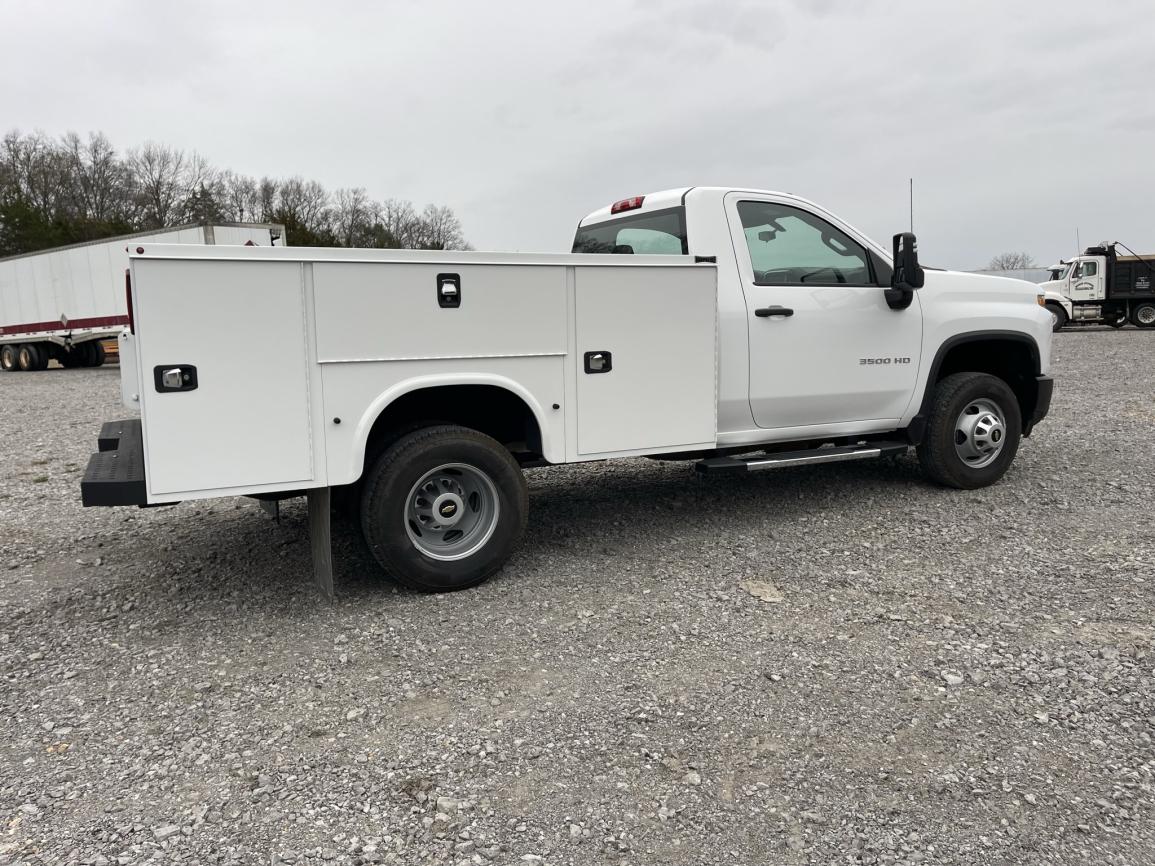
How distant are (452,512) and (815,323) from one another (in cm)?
263

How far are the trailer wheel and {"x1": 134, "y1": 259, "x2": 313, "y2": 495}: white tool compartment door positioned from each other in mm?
33171

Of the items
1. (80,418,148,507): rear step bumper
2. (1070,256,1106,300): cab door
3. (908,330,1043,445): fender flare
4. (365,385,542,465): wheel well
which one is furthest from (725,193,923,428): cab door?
(1070,256,1106,300): cab door

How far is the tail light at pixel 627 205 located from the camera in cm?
598

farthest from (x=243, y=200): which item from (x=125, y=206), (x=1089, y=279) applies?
(x=1089, y=279)

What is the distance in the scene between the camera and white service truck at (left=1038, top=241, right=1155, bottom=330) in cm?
2944

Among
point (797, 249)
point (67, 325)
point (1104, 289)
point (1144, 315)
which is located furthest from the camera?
point (1144, 315)

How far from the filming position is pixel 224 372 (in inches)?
157

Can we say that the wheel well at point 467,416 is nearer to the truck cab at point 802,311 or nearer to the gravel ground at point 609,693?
the gravel ground at point 609,693

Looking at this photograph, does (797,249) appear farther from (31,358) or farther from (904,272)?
(31,358)

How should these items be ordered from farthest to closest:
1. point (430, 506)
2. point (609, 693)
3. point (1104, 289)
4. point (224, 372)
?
point (1104, 289) < point (430, 506) < point (224, 372) < point (609, 693)

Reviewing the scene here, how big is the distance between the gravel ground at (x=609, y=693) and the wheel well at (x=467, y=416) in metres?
0.74

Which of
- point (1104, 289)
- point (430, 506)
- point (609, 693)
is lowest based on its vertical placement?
point (609, 693)

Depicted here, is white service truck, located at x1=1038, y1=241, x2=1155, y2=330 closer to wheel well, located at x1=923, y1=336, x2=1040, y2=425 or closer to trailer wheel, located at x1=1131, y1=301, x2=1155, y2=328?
trailer wheel, located at x1=1131, y1=301, x2=1155, y2=328

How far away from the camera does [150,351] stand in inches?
150
